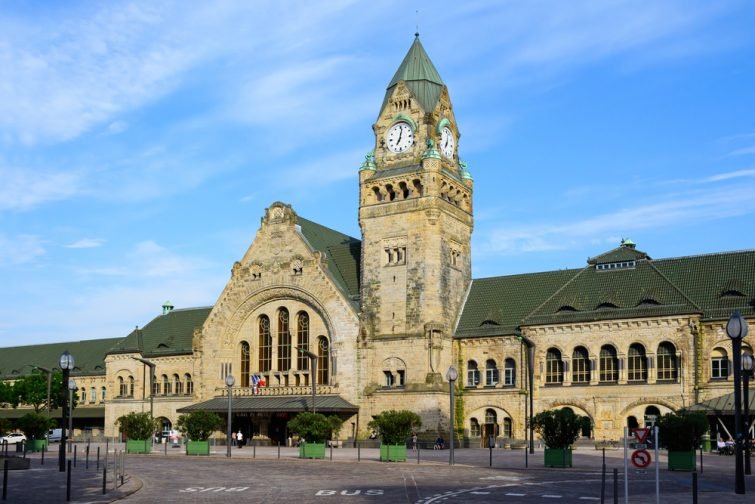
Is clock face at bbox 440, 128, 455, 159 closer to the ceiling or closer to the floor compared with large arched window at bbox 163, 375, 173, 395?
closer to the ceiling

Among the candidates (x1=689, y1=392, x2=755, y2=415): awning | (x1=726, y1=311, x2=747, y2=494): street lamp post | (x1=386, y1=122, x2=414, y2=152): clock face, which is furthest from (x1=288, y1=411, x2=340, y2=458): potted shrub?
(x1=386, y1=122, x2=414, y2=152): clock face

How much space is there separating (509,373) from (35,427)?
3350 centimetres

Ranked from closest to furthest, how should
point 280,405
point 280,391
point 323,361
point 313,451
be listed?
point 313,451 < point 280,405 < point 323,361 < point 280,391

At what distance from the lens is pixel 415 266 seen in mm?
70062

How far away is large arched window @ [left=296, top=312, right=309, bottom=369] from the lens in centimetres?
7500

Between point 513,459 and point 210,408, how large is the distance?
33.5 m

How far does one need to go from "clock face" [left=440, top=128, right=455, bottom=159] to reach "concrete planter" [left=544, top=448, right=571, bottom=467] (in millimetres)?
36001

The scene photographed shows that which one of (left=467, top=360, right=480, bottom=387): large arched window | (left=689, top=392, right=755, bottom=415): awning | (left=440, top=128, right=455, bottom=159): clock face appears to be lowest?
(left=689, top=392, right=755, bottom=415): awning

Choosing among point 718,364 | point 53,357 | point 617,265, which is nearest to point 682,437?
point 718,364

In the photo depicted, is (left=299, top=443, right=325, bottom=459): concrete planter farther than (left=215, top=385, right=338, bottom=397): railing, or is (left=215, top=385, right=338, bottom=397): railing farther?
(left=215, top=385, right=338, bottom=397): railing

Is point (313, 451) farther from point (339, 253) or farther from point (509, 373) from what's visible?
point (339, 253)

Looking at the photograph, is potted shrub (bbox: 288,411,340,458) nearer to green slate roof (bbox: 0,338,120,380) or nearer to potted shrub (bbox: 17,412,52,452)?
potted shrub (bbox: 17,412,52,452)

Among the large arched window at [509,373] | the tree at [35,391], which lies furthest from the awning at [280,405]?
the tree at [35,391]

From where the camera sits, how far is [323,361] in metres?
73.8
